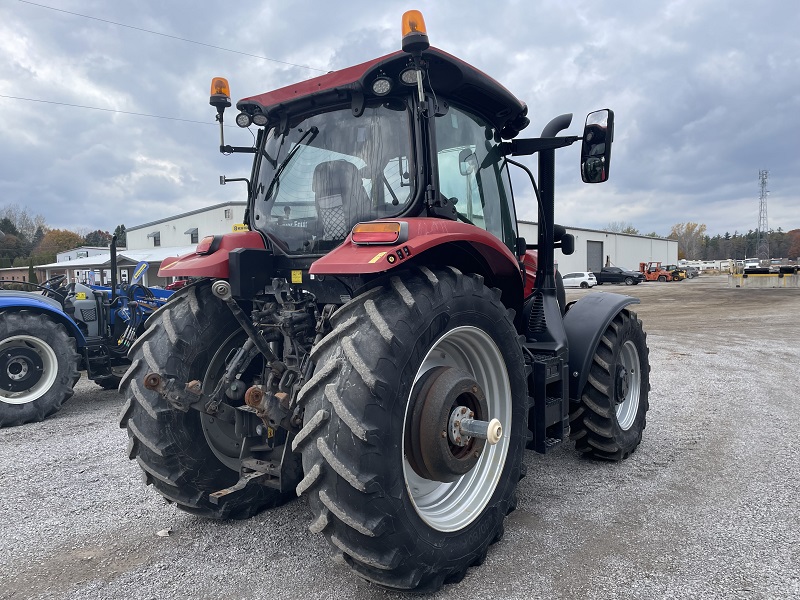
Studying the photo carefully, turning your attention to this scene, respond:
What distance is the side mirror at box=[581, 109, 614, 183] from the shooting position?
3779 millimetres

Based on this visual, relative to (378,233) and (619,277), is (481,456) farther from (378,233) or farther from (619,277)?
(619,277)

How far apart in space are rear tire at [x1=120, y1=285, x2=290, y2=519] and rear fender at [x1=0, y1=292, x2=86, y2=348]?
407 cm

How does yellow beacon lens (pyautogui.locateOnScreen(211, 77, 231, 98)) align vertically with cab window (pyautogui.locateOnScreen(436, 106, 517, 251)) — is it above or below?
above

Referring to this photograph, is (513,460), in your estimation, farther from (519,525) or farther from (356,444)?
(356,444)

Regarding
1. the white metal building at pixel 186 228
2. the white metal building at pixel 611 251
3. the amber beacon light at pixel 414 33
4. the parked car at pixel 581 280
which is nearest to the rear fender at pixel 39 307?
the amber beacon light at pixel 414 33

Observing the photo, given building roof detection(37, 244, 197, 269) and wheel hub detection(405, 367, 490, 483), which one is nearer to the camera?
wheel hub detection(405, 367, 490, 483)

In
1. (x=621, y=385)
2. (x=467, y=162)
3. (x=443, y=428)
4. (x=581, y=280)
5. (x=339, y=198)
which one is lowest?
(x=581, y=280)

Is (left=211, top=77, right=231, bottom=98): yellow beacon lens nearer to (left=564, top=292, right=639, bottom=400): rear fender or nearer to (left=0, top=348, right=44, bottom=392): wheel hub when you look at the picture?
(left=564, top=292, right=639, bottom=400): rear fender

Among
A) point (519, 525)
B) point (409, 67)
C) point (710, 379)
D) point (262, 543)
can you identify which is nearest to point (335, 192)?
point (409, 67)

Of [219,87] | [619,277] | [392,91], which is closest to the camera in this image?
[392,91]

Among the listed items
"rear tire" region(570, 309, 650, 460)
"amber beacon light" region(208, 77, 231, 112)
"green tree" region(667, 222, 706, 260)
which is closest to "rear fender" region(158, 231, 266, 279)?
"amber beacon light" region(208, 77, 231, 112)

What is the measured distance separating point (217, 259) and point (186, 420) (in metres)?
0.94

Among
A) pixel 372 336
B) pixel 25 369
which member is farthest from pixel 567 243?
pixel 25 369

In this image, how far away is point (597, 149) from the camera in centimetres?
383
